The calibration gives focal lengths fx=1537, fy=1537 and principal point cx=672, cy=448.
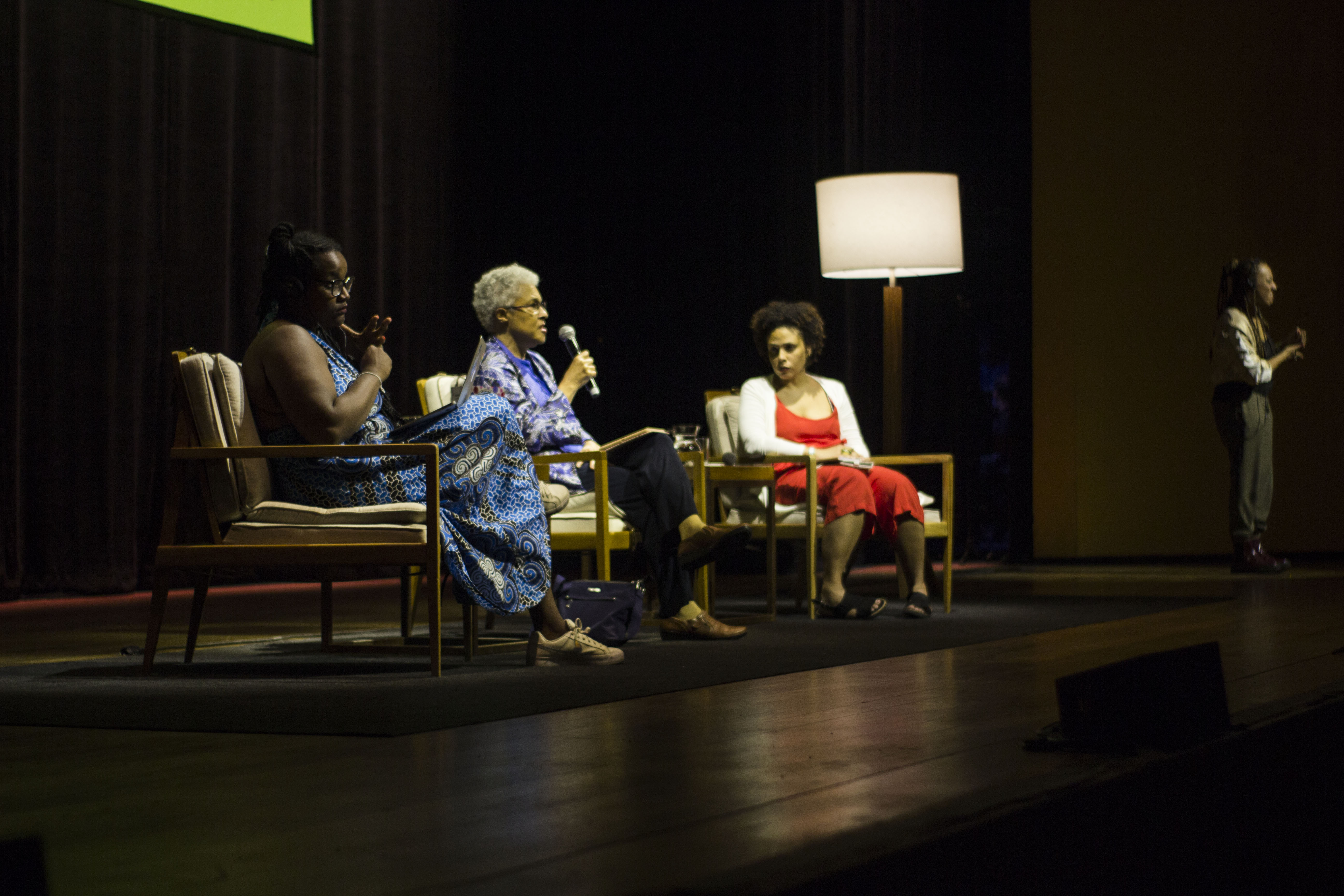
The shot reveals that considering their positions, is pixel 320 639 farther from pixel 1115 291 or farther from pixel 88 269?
pixel 1115 291

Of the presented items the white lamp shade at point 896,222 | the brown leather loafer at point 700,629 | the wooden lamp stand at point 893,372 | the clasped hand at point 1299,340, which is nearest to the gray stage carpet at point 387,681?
the brown leather loafer at point 700,629

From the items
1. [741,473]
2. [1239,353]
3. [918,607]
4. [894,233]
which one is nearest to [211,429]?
[741,473]

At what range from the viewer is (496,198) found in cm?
666

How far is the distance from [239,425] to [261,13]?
9.18 feet

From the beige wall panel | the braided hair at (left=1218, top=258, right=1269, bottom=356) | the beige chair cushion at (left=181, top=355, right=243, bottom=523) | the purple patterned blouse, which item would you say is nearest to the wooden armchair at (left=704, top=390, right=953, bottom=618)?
the purple patterned blouse

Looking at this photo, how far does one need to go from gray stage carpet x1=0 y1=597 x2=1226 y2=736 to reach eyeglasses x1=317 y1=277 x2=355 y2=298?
79cm

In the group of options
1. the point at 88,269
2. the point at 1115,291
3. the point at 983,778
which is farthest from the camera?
the point at 1115,291

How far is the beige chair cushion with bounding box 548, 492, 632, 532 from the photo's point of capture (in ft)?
12.6

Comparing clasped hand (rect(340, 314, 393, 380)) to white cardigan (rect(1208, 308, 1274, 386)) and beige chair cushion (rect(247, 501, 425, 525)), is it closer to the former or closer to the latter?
beige chair cushion (rect(247, 501, 425, 525))

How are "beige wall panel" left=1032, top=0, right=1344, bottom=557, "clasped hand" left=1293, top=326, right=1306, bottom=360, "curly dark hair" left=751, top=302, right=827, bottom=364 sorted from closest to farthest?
"curly dark hair" left=751, top=302, right=827, bottom=364 → "clasped hand" left=1293, top=326, right=1306, bottom=360 → "beige wall panel" left=1032, top=0, right=1344, bottom=557

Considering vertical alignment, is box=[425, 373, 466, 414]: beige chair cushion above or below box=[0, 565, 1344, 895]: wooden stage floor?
above

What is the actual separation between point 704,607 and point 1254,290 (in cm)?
333

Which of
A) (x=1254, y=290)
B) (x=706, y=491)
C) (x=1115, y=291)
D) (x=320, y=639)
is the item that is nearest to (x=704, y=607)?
(x=706, y=491)

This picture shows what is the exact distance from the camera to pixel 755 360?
7.00 metres
